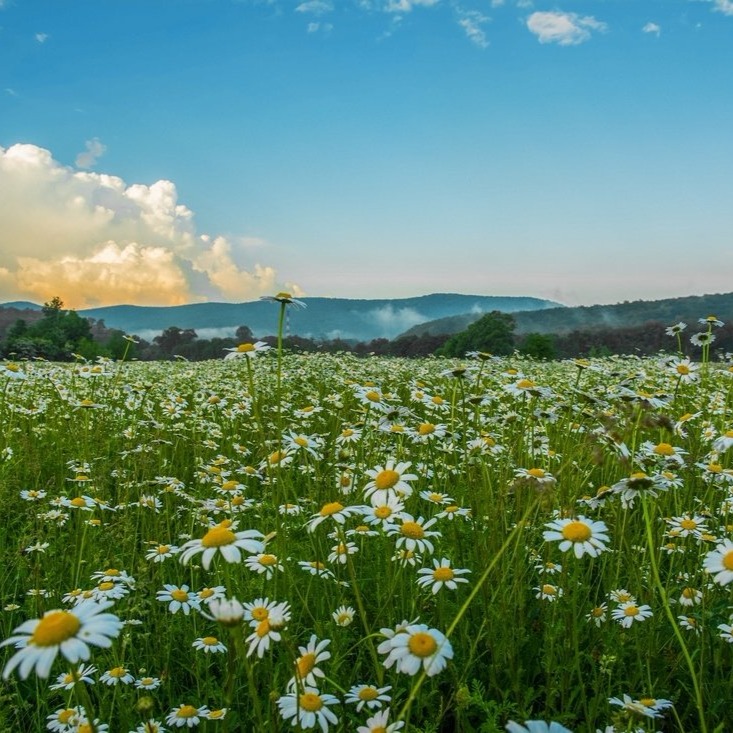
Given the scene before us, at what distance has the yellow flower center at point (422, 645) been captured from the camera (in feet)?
5.47

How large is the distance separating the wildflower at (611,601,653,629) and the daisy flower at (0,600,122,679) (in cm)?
222

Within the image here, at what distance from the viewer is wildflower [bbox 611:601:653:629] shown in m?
2.66

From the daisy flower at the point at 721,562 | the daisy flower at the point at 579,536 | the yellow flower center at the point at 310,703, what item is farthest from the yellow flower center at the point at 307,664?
the daisy flower at the point at 721,562

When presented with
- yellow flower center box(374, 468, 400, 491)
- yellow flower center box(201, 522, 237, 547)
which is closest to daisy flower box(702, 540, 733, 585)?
yellow flower center box(374, 468, 400, 491)

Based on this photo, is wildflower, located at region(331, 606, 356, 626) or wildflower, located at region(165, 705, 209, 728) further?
wildflower, located at region(331, 606, 356, 626)

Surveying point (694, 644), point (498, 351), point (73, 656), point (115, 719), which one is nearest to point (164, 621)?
point (115, 719)

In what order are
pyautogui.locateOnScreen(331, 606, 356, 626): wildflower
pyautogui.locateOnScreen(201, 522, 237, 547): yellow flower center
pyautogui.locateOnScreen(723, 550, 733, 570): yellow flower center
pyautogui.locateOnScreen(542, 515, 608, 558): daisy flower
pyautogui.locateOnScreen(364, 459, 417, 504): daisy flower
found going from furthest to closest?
pyautogui.locateOnScreen(331, 606, 356, 626): wildflower
pyautogui.locateOnScreen(364, 459, 417, 504): daisy flower
pyautogui.locateOnScreen(542, 515, 608, 558): daisy flower
pyautogui.locateOnScreen(723, 550, 733, 570): yellow flower center
pyautogui.locateOnScreen(201, 522, 237, 547): yellow flower center

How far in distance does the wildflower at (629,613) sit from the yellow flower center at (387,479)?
117 cm

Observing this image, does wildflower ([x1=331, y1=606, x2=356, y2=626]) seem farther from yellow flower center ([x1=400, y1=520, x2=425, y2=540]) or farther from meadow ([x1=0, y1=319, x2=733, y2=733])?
yellow flower center ([x1=400, y1=520, x2=425, y2=540])

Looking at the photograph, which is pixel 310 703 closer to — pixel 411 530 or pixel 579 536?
pixel 411 530

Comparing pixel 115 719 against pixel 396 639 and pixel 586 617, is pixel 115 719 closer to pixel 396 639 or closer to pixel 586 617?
pixel 396 639

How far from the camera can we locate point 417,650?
1.67m

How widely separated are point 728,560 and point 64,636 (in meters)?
2.05

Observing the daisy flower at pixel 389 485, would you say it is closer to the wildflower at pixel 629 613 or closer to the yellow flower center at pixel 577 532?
the yellow flower center at pixel 577 532
